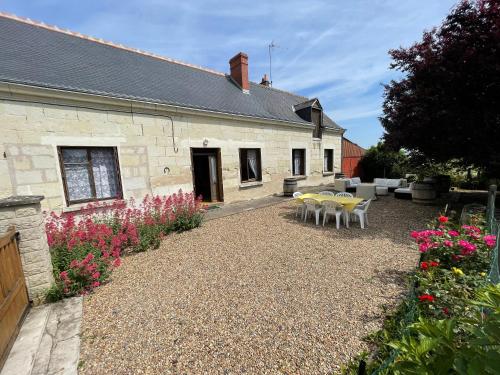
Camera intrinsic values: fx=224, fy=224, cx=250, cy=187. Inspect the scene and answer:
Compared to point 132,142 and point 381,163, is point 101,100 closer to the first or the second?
point 132,142

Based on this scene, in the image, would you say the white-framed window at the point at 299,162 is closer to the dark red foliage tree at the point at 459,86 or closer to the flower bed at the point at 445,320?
the dark red foliage tree at the point at 459,86

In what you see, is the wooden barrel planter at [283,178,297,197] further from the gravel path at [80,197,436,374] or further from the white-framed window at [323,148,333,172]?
the gravel path at [80,197,436,374]

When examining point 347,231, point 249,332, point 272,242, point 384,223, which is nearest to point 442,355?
point 249,332

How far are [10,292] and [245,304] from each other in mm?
2599

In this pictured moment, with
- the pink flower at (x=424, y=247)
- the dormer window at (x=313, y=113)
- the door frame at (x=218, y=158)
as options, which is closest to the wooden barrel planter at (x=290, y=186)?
the door frame at (x=218, y=158)

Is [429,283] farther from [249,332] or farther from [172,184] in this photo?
[172,184]

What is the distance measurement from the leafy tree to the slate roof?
9009 mm

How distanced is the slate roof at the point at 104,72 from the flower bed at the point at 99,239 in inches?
129

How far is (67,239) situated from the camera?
393cm

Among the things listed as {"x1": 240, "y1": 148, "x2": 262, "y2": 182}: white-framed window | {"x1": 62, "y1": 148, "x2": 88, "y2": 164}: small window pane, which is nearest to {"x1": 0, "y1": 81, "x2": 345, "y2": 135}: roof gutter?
{"x1": 62, "y1": 148, "x2": 88, "y2": 164}: small window pane

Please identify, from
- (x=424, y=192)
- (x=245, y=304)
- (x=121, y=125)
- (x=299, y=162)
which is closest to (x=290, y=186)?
(x=299, y=162)

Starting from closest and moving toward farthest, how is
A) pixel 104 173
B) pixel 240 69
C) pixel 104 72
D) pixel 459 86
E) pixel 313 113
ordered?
pixel 459 86 < pixel 104 173 < pixel 104 72 < pixel 240 69 < pixel 313 113

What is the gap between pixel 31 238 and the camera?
9.48 feet

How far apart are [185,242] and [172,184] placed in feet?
9.38
